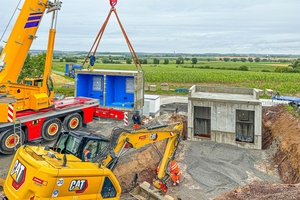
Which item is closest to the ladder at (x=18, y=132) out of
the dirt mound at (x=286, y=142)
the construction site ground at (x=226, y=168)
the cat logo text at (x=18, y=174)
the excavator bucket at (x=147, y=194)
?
the construction site ground at (x=226, y=168)

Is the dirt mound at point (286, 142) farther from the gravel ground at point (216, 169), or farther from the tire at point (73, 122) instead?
the tire at point (73, 122)

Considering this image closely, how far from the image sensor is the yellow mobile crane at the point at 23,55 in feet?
38.9

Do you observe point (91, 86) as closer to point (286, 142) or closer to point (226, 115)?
point (226, 115)

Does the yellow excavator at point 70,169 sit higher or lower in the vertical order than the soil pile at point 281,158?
higher

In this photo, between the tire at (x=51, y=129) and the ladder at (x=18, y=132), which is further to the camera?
the tire at (x=51, y=129)

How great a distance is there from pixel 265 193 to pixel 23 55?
35.2ft

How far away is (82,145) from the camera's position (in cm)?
732

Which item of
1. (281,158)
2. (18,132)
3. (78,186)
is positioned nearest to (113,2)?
(18,132)

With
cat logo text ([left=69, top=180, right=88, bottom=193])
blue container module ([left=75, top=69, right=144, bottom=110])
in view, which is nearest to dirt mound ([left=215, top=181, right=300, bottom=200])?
cat logo text ([left=69, top=180, right=88, bottom=193])

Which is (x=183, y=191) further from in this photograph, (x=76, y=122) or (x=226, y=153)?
(x=76, y=122)

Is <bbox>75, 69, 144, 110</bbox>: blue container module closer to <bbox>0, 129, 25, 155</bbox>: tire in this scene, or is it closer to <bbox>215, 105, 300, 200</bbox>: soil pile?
<bbox>0, 129, 25, 155</bbox>: tire

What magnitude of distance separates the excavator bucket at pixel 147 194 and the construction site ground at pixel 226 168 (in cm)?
31

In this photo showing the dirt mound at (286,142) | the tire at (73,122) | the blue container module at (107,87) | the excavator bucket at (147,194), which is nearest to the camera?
the excavator bucket at (147,194)

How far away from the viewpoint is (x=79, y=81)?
54.2 feet
